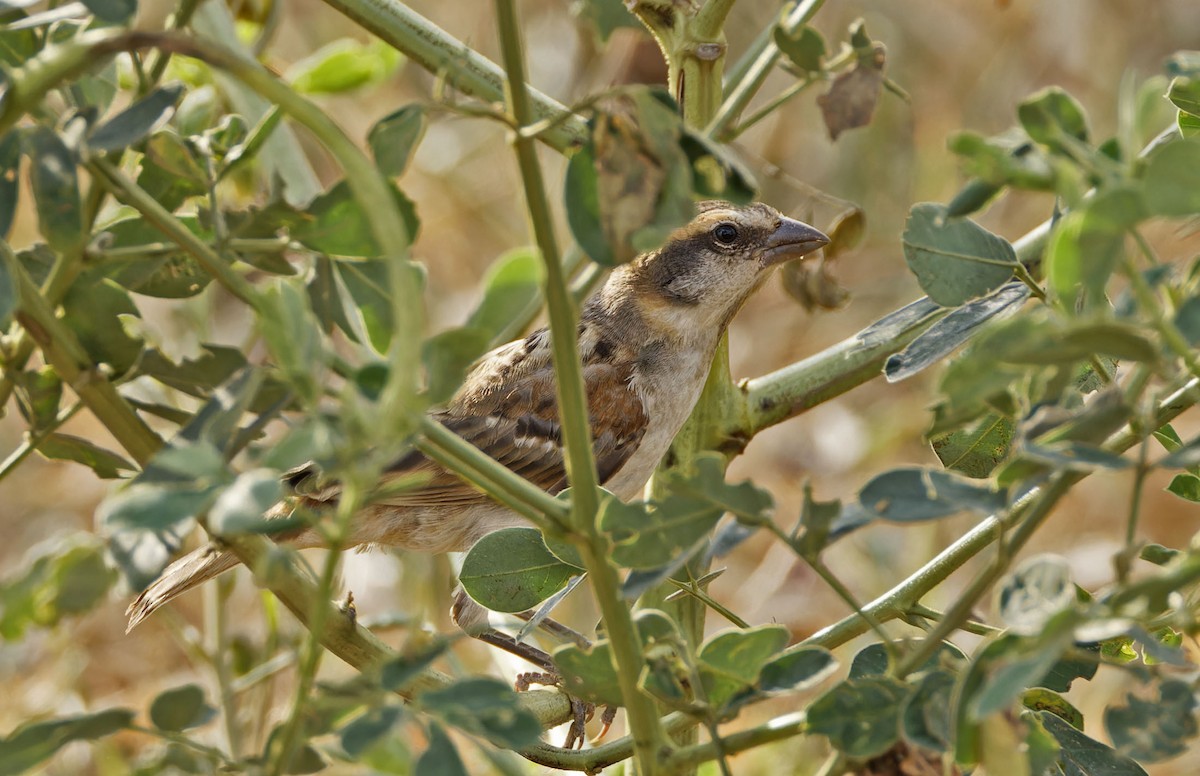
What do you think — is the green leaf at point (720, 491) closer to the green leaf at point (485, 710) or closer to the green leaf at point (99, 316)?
the green leaf at point (485, 710)

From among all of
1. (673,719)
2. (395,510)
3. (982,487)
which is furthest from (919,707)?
(395,510)

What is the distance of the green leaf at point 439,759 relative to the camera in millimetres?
1027

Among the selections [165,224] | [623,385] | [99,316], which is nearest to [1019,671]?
[165,224]

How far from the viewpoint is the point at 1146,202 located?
0.95m

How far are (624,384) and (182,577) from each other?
55.3 inches

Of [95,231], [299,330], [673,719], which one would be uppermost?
[299,330]

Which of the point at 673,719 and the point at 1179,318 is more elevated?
the point at 1179,318

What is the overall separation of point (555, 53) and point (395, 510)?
4380 mm

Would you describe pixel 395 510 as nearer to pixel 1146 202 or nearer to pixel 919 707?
pixel 919 707

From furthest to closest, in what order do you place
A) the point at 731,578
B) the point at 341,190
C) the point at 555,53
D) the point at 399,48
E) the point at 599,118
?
the point at 555,53
the point at 731,578
the point at 399,48
the point at 341,190
the point at 599,118

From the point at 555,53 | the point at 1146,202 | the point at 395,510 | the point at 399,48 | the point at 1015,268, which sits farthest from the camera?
the point at 555,53

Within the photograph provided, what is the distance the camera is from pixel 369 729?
970 millimetres

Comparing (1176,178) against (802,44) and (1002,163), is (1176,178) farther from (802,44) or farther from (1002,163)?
(802,44)

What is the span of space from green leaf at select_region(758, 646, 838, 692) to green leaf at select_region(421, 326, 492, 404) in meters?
0.46
